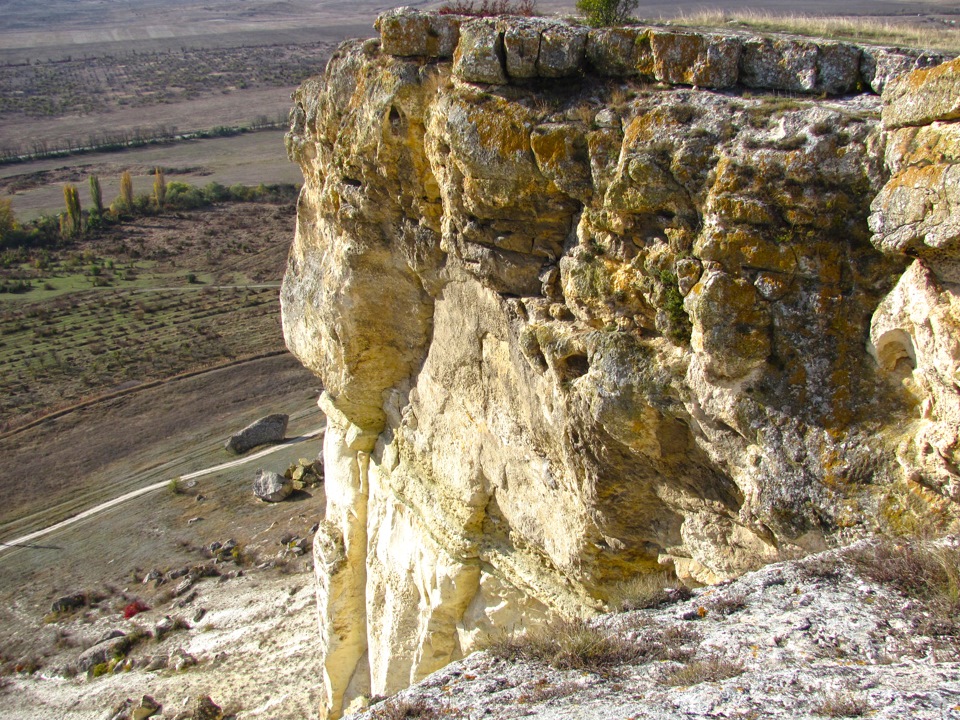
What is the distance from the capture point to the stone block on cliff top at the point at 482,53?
923 centimetres

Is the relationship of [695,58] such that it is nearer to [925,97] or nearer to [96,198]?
[925,97]

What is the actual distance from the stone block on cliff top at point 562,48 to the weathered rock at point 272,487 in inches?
785

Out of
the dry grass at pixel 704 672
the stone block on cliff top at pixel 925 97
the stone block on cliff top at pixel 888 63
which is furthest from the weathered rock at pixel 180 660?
the stone block on cliff top at pixel 925 97

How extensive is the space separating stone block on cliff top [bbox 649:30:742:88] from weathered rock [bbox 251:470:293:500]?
20647 millimetres

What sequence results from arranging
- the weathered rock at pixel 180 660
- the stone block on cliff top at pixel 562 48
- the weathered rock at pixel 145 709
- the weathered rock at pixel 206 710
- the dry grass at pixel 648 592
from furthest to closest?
the weathered rock at pixel 180 660
the weathered rock at pixel 145 709
the weathered rock at pixel 206 710
the stone block on cliff top at pixel 562 48
the dry grass at pixel 648 592

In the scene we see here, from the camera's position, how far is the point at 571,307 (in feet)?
30.8

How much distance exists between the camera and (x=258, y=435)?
30328 millimetres

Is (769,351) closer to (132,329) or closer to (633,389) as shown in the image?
(633,389)

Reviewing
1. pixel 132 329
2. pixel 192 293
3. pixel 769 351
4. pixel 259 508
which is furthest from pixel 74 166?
pixel 769 351

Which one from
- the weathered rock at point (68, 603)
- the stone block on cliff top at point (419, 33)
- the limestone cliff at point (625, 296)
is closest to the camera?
the limestone cliff at point (625, 296)

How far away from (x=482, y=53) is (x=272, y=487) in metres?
19.7

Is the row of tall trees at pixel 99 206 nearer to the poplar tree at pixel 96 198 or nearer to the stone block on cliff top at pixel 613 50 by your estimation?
the poplar tree at pixel 96 198

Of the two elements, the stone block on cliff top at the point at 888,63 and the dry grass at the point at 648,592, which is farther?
the dry grass at the point at 648,592

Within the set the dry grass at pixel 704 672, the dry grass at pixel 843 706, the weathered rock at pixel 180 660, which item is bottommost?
the weathered rock at pixel 180 660
